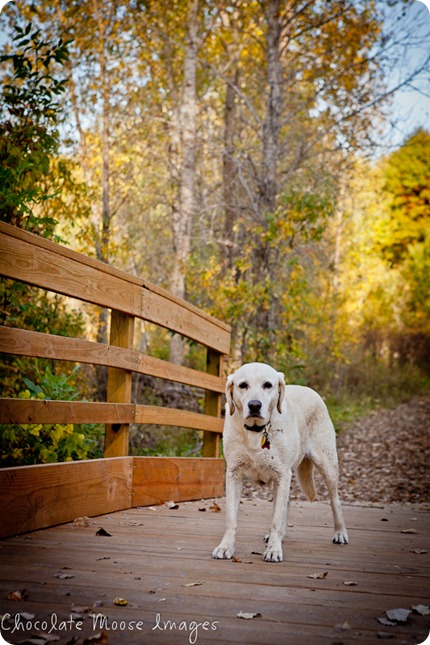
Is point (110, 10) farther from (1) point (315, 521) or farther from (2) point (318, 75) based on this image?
(1) point (315, 521)

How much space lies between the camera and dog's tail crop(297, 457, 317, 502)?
4.53 meters

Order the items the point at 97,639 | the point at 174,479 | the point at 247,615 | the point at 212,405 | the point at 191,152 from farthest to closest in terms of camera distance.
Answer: the point at 191,152, the point at 212,405, the point at 174,479, the point at 247,615, the point at 97,639

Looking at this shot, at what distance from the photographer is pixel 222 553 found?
11.3ft

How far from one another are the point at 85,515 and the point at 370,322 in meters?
15.1

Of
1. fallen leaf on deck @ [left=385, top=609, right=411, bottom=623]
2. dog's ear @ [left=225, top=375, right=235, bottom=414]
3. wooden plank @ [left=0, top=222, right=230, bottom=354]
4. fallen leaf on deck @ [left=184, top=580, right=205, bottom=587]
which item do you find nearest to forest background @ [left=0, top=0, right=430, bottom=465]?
wooden plank @ [left=0, top=222, right=230, bottom=354]

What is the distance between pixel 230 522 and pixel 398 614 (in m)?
1.32

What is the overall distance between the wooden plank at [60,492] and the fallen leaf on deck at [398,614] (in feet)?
6.22

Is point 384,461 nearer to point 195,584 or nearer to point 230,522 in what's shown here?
point 230,522

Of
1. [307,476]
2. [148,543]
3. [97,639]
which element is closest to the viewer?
[97,639]

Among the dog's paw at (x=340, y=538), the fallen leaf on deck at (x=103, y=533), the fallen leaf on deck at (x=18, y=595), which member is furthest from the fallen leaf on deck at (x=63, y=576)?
the dog's paw at (x=340, y=538)

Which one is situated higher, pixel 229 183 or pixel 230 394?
pixel 229 183

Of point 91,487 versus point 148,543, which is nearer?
point 148,543

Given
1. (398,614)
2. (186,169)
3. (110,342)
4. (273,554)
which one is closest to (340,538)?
(273,554)

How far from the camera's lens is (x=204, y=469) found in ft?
19.3
